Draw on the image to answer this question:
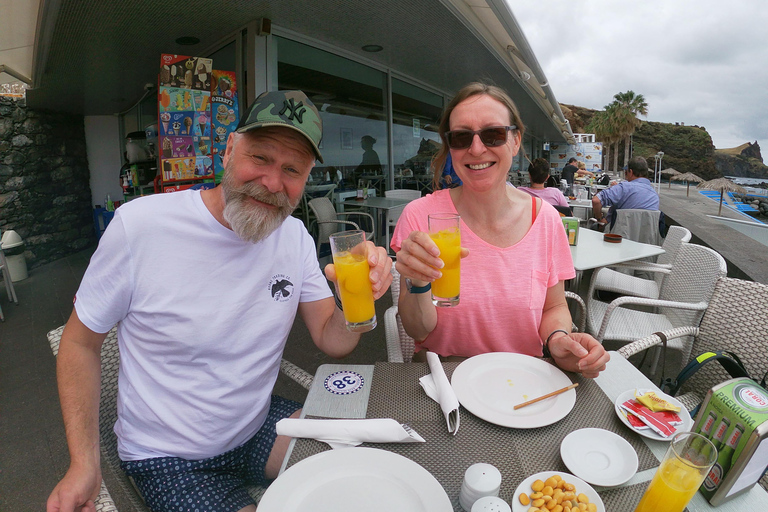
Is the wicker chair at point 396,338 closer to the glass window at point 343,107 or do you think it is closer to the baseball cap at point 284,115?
the baseball cap at point 284,115

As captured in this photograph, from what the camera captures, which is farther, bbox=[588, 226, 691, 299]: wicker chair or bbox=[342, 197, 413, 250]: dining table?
bbox=[342, 197, 413, 250]: dining table

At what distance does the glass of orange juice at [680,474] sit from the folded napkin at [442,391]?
42 centimetres

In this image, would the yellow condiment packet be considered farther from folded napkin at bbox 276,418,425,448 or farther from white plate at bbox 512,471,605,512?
folded napkin at bbox 276,418,425,448

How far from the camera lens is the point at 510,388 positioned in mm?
1153

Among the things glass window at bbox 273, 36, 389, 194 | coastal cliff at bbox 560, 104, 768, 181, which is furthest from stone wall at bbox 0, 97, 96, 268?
coastal cliff at bbox 560, 104, 768, 181

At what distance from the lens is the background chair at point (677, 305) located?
7.48ft

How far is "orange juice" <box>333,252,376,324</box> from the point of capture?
113 cm

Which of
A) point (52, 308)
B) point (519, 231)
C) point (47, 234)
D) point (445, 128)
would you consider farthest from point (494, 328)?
point (47, 234)

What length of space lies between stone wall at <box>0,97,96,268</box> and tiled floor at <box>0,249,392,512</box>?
6.56 ft

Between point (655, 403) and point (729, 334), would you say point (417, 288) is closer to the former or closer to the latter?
point (655, 403)

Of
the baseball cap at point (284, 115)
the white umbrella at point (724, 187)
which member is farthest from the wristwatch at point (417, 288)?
the white umbrella at point (724, 187)

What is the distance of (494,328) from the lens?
1.60m

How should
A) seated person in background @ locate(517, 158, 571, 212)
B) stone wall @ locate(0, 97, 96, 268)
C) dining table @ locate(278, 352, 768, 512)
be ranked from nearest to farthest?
dining table @ locate(278, 352, 768, 512)
seated person in background @ locate(517, 158, 571, 212)
stone wall @ locate(0, 97, 96, 268)

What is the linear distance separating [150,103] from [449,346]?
30.1ft
